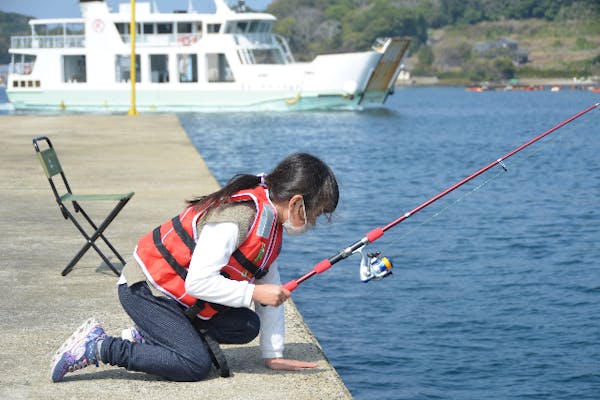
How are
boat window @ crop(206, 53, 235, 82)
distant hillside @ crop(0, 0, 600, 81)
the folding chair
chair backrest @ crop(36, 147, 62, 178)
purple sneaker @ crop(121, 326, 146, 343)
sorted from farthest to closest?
distant hillside @ crop(0, 0, 600, 81)
boat window @ crop(206, 53, 235, 82)
chair backrest @ crop(36, 147, 62, 178)
the folding chair
purple sneaker @ crop(121, 326, 146, 343)

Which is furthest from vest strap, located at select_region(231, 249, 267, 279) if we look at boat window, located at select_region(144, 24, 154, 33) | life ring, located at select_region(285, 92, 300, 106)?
boat window, located at select_region(144, 24, 154, 33)

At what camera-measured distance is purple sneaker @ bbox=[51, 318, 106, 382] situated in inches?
162

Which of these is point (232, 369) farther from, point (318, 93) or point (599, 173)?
point (318, 93)

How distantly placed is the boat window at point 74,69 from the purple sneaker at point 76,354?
42.9 meters

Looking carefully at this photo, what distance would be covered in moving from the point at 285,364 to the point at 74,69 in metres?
44.3

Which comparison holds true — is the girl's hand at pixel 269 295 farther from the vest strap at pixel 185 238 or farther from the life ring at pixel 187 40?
the life ring at pixel 187 40

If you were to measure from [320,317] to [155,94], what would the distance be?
36.2m

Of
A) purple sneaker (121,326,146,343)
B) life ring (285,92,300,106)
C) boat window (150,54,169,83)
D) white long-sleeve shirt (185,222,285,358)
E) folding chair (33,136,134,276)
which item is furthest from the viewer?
boat window (150,54,169,83)

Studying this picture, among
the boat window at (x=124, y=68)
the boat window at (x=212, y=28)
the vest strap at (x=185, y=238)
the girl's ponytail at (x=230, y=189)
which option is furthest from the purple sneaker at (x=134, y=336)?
the boat window at (x=124, y=68)

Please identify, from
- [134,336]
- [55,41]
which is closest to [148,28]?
[55,41]

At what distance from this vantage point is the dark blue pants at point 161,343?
13.4 ft

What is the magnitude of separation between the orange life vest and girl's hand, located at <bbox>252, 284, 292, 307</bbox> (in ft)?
0.36

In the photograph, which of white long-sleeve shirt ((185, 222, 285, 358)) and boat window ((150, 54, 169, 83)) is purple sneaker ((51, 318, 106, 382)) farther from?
boat window ((150, 54, 169, 83))

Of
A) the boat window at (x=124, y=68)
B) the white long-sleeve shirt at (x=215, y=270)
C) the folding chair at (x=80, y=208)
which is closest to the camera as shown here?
the white long-sleeve shirt at (x=215, y=270)
